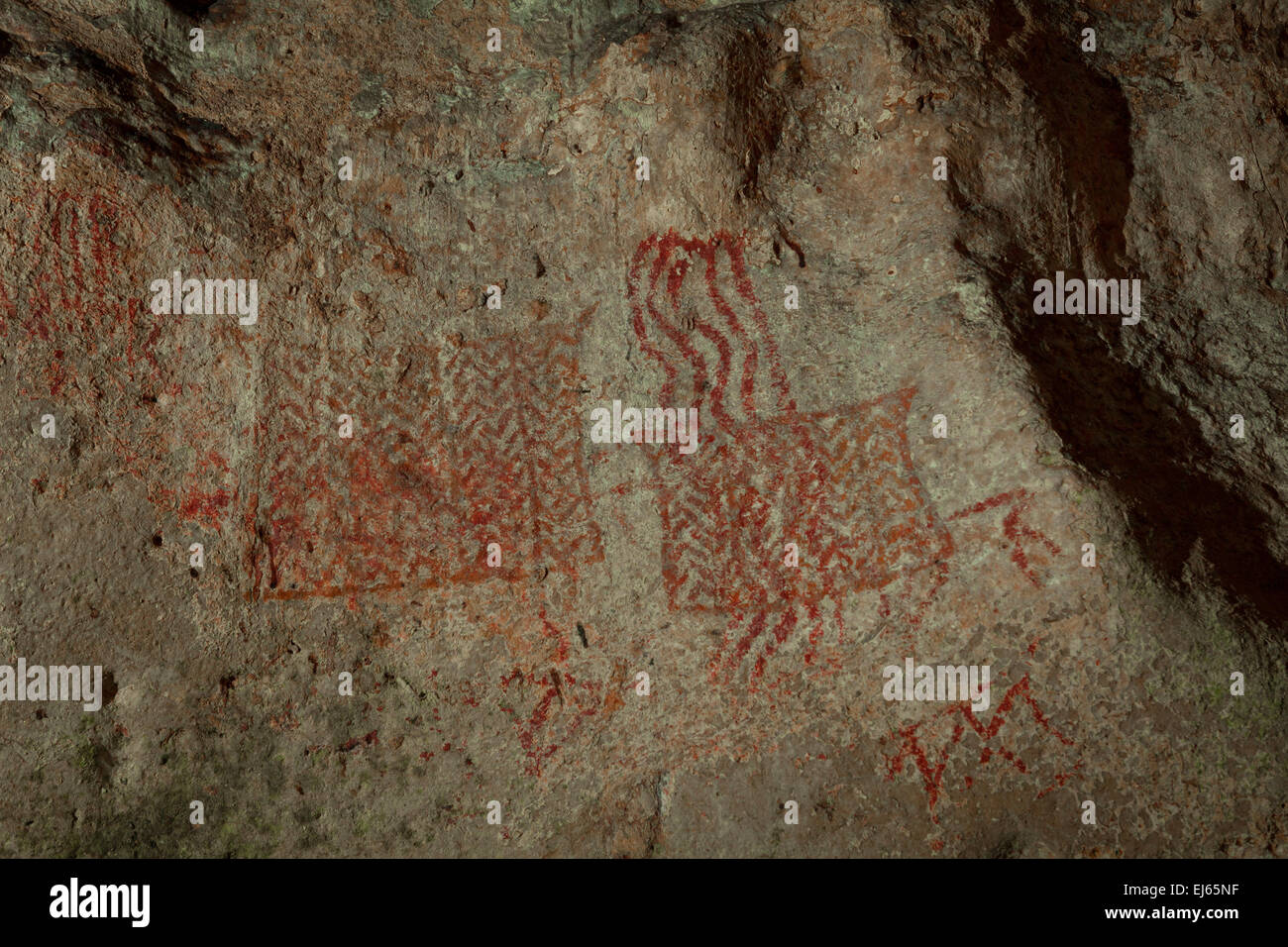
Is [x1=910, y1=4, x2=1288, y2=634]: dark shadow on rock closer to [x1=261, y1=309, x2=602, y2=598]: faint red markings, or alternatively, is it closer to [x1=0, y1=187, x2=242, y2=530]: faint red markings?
[x1=261, y1=309, x2=602, y2=598]: faint red markings

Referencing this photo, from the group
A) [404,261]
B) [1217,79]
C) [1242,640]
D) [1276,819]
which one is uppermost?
[1217,79]

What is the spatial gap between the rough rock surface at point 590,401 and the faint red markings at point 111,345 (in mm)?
12

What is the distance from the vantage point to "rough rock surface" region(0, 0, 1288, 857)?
289 cm

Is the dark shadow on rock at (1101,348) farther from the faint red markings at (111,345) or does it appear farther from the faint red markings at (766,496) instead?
the faint red markings at (111,345)

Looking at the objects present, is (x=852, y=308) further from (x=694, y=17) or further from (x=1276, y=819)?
(x=1276, y=819)

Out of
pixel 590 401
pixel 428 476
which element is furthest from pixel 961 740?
pixel 428 476

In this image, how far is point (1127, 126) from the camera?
341 centimetres

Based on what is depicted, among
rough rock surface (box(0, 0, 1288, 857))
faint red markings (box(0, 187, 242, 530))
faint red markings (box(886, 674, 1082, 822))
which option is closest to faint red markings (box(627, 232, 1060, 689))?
rough rock surface (box(0, 0, 1288, 857))

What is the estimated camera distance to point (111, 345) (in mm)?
3178

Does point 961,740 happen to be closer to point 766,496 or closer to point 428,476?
point 766,496

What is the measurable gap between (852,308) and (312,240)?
5.28 feet

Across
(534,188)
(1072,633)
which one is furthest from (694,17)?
(1072,633)

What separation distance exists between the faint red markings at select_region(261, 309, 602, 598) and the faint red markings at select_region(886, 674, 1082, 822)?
983 millimetres

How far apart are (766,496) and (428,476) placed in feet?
3.16
